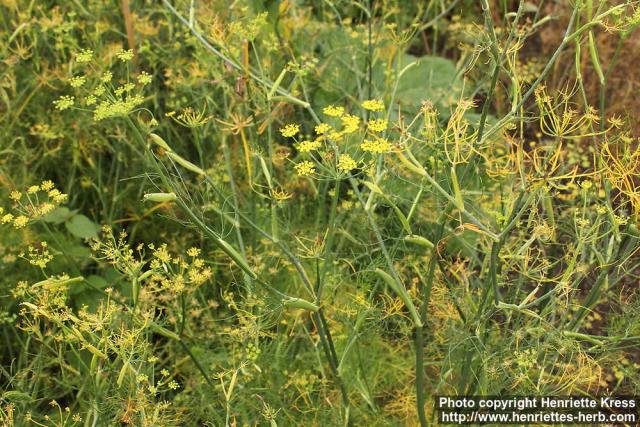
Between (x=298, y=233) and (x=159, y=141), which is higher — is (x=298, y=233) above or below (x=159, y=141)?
below

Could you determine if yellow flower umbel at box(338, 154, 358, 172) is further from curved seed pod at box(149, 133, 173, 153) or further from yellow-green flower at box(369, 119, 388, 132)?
curved seed pod at box(149, 133, 173, 153)

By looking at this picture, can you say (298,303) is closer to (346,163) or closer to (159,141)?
(346,163)

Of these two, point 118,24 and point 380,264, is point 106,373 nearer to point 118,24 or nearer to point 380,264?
point 380,264

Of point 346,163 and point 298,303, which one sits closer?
point 346,163

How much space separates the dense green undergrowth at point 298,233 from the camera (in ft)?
6.32

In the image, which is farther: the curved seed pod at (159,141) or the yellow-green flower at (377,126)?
the curved seed pod at (159,141)

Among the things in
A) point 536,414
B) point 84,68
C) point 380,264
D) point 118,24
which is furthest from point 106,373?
point 118,24

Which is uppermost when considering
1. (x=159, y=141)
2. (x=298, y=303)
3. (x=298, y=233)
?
(x=159, y=141)

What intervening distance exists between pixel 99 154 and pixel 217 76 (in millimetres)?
722

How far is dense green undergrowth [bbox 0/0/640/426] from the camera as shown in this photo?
6.32 feet

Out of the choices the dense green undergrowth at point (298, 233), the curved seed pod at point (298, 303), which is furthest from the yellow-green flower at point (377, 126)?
the curved seed pod at point (298, 303)

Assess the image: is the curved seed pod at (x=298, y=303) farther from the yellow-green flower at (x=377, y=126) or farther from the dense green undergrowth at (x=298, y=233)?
the yellow-green flower at (x=377, y=126)

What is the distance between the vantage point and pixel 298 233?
2.96 metres

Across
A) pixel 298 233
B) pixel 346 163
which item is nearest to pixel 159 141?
pixel 346 163
